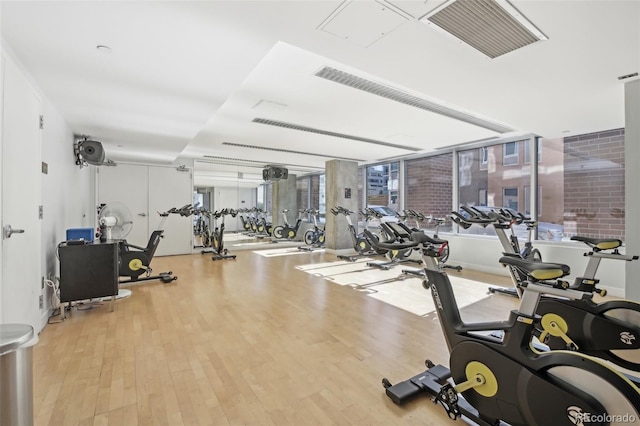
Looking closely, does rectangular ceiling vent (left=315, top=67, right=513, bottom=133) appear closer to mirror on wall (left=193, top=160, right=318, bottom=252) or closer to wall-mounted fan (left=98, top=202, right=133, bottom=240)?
wall-mounted fan (left=98, top=202, right=133, bottom=240)

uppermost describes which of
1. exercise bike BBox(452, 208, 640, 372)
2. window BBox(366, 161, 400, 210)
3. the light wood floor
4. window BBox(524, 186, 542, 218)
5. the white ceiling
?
the white ceiling

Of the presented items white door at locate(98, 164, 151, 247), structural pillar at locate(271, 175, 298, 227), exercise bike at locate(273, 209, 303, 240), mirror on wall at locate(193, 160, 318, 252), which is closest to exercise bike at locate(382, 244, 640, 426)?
mirror on wall at locate(193, 160, 318, 252)

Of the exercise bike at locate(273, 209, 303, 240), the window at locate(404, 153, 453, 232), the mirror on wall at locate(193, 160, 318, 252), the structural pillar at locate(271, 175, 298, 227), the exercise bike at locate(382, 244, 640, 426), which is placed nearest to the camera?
the exercise bike at locate(382, 244, 640, 426)

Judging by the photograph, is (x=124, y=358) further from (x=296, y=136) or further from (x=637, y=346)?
(x=296, y=136)

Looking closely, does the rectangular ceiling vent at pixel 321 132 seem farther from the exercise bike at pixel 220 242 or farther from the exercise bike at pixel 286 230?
the exercise bike at pixel 286 230

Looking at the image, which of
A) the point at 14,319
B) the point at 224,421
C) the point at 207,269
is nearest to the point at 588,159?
the point at 224,421

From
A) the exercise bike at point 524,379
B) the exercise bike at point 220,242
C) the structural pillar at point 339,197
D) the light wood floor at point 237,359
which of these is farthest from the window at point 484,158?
the exercise bike at point 220,242

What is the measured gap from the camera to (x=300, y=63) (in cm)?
289

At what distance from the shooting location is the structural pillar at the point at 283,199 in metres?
10.2

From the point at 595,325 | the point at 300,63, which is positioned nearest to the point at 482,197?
the point at 595,325

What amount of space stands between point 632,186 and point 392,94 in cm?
269

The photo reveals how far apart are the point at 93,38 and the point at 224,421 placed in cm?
289

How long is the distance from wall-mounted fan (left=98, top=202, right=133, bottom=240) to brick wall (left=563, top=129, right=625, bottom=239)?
24.5ft

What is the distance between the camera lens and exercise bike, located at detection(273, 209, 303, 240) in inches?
393
